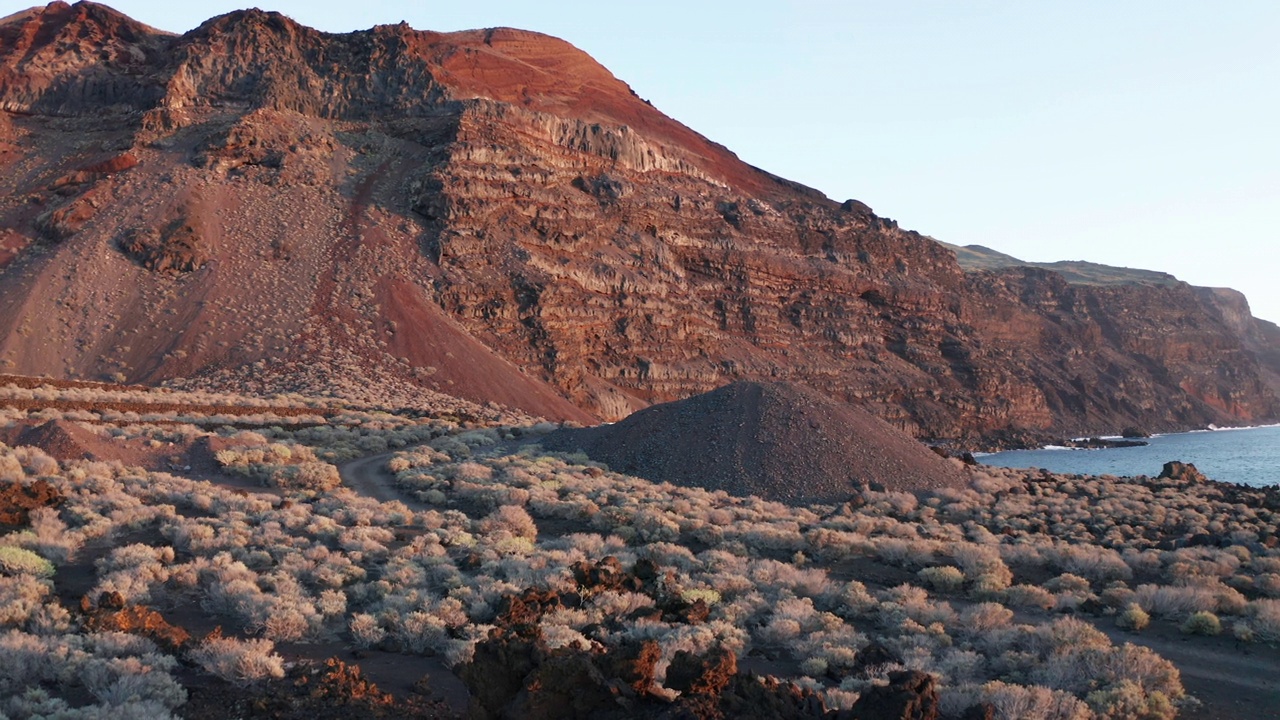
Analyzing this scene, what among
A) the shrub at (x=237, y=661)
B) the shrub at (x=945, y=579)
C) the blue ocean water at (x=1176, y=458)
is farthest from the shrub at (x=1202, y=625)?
the blue ocean water at (x=1176, y=458)

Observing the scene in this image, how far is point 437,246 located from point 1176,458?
58506mm

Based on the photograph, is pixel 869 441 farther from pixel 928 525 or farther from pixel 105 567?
pixel 105 567

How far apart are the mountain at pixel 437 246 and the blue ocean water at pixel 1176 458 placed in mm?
6752

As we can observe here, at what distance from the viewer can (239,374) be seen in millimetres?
43750

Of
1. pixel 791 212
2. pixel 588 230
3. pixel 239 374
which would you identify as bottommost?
pixel 239 374

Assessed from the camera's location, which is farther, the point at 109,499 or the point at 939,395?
the point at 939,395

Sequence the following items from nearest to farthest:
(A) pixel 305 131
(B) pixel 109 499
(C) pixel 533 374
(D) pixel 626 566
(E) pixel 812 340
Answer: (D) pixel 626 566 → (B) pixel 109 499 → (C) pixel 533 374 → (A) pixel 305 131 → (E) pixel 812 340

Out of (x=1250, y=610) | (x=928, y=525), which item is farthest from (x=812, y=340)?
(x=1250, y=610)

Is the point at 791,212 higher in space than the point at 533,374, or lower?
higher

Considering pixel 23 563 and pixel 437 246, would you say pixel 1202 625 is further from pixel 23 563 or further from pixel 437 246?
pixel 437 246

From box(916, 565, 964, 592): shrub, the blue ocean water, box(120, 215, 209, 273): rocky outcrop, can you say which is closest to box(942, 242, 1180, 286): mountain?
the blue ocean water

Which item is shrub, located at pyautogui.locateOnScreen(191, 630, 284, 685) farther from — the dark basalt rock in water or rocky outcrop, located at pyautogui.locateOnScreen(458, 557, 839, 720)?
the dark basalt rock in water

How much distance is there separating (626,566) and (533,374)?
42738 millimetres

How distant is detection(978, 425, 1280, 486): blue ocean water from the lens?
184ft
